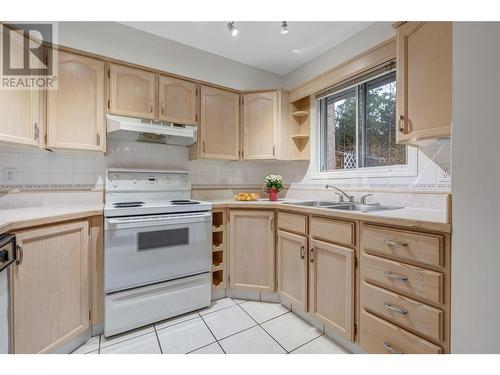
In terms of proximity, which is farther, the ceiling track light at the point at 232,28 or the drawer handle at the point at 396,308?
the ceiling track light at the point at 232,28

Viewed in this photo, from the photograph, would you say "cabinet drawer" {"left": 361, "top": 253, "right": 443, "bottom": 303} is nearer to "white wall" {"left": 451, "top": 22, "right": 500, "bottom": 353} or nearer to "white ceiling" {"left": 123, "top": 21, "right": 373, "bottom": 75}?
"white wall" {"left": 451, "top": 22, "right": 500, "bottom": 353}

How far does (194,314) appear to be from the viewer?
6.29 ft

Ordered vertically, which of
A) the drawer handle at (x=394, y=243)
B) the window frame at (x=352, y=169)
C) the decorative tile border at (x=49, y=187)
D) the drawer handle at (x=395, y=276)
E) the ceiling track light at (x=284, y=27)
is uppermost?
the ceiling track light at (x=284, y=27)

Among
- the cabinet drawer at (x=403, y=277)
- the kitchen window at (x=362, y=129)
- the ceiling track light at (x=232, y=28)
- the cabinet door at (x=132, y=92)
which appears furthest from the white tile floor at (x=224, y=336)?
the ceiling track light at (x=232, y=28)

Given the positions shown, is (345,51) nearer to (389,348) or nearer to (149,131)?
(149,131)

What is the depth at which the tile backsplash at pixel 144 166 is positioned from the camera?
A: 1.63 metres

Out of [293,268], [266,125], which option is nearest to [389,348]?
[293,268]

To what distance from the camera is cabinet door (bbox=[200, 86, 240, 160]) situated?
90.8 inches

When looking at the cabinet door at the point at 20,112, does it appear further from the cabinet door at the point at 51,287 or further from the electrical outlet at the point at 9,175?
the cabinet door at the point at 51,287

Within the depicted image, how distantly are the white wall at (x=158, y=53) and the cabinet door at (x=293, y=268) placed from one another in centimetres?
178

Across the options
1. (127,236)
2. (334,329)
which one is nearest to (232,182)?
(127,236)

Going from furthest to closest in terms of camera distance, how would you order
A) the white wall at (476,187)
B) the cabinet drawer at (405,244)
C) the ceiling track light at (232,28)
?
the ceiling track light at (232,28) → the cabinet drawer at (405,244) → the white wall at (476,187)
